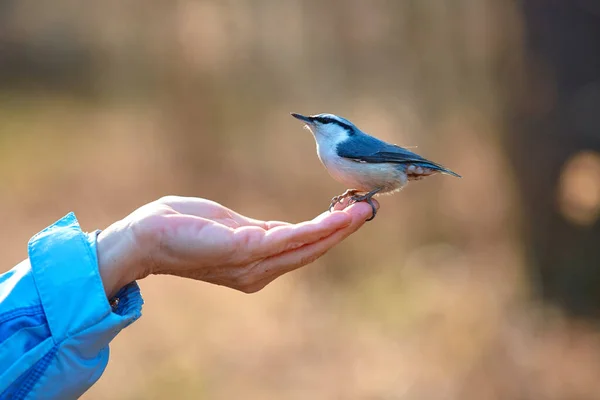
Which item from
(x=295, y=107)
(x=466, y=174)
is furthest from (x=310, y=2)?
(x=466, y=174)

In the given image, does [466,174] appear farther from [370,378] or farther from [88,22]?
[88,22]

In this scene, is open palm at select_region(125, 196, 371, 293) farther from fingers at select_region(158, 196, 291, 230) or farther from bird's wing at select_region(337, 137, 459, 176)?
bird's wing at select_region(337, 137, 459, 176)

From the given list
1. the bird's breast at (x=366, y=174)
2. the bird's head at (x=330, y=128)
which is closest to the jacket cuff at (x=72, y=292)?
the bird's breast at (x=366, y=174)

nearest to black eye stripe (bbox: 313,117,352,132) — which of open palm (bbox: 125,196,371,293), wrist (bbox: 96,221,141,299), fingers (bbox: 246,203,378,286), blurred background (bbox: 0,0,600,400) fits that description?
open palm (bbox: 125,196,371,293)

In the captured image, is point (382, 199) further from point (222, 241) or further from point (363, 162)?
point (222, 241)

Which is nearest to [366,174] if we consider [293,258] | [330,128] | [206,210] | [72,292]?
[330,128]
